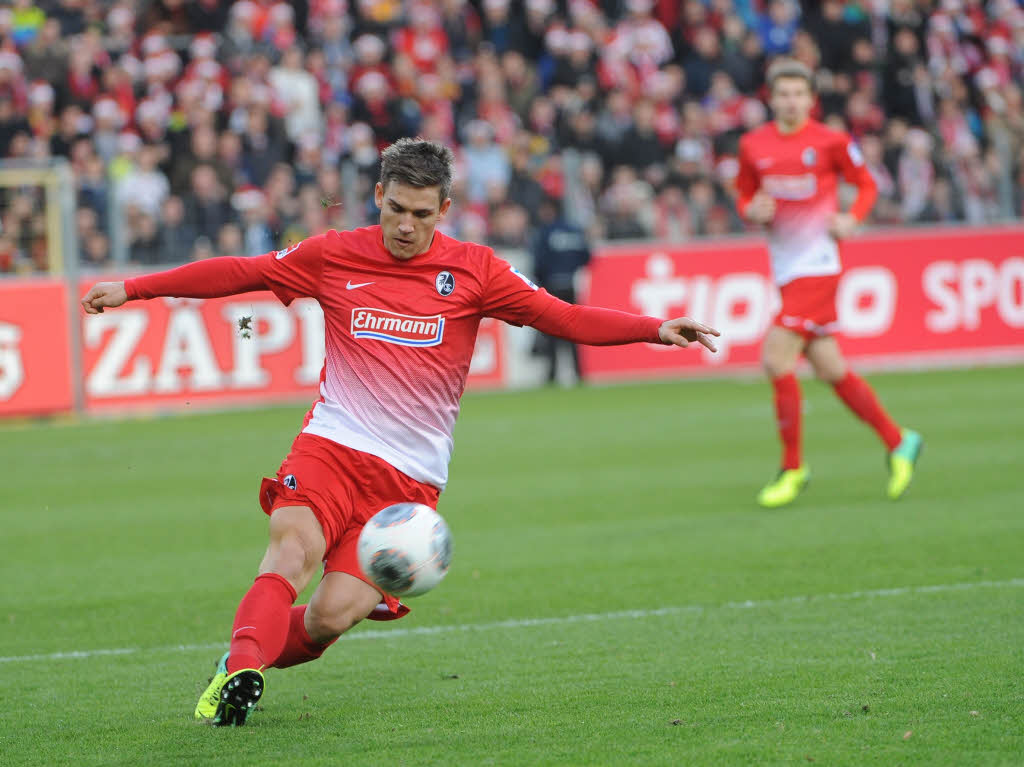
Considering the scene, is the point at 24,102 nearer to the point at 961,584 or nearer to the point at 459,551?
the point at 459,551

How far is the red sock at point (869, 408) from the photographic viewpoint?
10.1 m

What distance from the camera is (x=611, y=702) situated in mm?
5328

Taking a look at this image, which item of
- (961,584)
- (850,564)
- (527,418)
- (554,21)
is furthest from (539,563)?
(554,21)

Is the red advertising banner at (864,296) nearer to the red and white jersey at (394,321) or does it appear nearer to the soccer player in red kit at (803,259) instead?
the soccer player in red kit at (803,259)

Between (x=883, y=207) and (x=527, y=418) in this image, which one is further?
(x=883, y=207)

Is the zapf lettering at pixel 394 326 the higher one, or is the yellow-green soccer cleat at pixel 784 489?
the zapf lettering at pixel 394 326

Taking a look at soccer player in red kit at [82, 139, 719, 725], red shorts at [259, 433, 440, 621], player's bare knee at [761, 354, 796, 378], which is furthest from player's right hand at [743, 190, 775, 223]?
red shorts at [259, 433, 440, 621]

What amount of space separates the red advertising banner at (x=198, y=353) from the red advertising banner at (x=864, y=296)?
373 cm

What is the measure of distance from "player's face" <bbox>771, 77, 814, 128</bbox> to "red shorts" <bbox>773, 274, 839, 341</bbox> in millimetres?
1010

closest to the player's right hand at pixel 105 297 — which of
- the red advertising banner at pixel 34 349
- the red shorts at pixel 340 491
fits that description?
the red shorts at pixel 340 491

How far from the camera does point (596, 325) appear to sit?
5.51m

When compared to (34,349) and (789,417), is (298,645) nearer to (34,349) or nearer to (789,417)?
(789,417)

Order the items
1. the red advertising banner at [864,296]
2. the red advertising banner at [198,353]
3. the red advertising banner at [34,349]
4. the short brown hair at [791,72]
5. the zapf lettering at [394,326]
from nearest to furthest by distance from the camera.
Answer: the zapf lettering at [394,326]
the short brown hair at [791,72]
the red advertising banner at [34,349]
the red advertising banner at [198,353]
the red advertising banner at [864,296]

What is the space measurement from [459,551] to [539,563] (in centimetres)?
68
